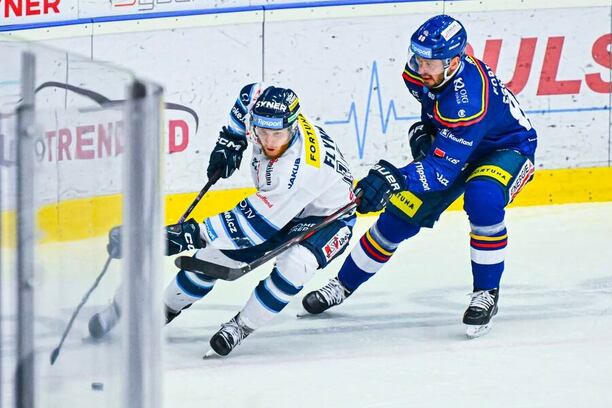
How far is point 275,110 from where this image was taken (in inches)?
172

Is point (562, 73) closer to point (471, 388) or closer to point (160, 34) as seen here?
point (160, 34)

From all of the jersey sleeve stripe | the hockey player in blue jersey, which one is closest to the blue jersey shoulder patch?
the hockey player in blue jersey

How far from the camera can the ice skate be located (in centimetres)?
501

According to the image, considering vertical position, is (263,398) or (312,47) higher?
(312,47)

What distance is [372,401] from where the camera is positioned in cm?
397

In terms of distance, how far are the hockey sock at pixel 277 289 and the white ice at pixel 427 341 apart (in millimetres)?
137

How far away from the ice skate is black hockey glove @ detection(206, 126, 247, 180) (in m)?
0.55

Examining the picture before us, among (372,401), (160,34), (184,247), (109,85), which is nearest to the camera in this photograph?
(109,85)

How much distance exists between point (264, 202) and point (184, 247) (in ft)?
0.96

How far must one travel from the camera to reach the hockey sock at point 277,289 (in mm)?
4422

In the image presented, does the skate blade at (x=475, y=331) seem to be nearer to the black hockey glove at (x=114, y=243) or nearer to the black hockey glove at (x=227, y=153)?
the black hockey glove at (x=227, y=153)

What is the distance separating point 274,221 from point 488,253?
769mm

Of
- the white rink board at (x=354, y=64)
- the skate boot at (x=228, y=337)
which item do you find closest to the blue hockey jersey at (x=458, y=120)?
the skate boot at (x=228, y=337)

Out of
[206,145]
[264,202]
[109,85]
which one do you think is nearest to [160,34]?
[206,145]
